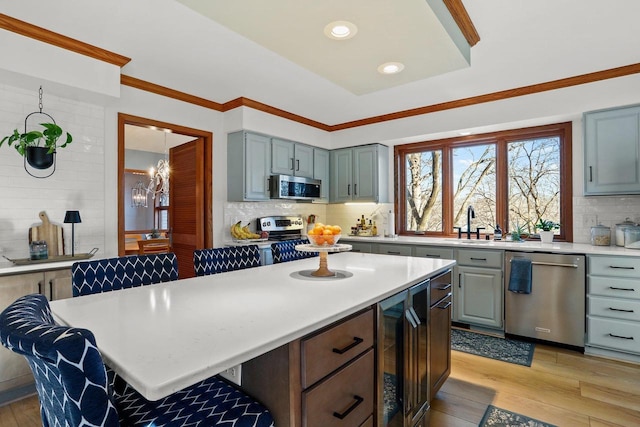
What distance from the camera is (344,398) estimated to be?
4.13ft

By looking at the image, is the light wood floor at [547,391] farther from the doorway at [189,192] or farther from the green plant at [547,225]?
the doorway at [189,192]

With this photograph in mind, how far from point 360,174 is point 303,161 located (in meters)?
0.83

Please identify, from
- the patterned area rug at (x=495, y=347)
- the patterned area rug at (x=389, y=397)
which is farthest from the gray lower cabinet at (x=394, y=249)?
the patterned area rug at (x=389, y=397)

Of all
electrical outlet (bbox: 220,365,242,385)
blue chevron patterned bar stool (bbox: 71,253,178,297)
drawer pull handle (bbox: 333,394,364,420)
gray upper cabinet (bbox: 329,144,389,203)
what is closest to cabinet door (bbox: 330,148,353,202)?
gray upper cabinet (bbox: 329,144,389,203)

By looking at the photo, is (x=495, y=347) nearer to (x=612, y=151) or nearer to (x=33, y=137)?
(x=612, y=151)

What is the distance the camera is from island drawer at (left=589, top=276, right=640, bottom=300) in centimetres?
279

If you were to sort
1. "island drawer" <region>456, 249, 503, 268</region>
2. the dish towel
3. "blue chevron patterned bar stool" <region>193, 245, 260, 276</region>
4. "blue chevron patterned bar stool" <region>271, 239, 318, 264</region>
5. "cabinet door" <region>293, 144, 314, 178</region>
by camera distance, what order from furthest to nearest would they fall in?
1. "cabinet door" <region>293, 144, 314, 178</region>
2. "island drawer" <region>456, 249, 503, 268</region>
3. the dish towel
4. "blue chevron patterned bar stool" <region>271, 239, 318, 264</region>
5. "blue chevron patterned bar stool" <region>193, 245, 260, 276</region>

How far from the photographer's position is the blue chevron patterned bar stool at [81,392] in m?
0.73

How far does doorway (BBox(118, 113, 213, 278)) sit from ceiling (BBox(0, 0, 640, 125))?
0.43m

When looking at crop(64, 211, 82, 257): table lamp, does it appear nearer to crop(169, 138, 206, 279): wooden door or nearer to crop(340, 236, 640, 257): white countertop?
crop(169, 138, 206, 279): wooden door

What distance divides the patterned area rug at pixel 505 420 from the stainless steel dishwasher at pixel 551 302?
1.39 metres

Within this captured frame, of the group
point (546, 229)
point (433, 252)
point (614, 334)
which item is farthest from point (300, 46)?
point (614, 334)

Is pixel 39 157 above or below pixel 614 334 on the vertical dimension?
above

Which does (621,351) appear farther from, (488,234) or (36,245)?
(36,245)
